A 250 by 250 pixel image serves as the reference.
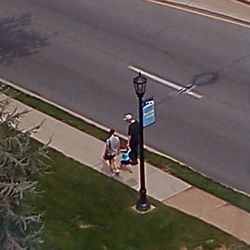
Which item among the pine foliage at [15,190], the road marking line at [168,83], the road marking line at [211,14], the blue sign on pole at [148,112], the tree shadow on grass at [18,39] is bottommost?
the tree shadow on grass at [18,39]

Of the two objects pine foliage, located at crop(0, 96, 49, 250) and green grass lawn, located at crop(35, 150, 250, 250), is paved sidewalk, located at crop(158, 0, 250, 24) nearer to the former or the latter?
green grass lawn, located at crop(35, 150, 250, 250)

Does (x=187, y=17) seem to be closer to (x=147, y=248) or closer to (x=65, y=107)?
(x=65, y=107)

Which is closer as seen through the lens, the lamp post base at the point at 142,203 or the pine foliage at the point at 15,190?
the pine foliage at the point at 15,190

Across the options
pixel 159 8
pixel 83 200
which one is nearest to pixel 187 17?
pixel 159 8

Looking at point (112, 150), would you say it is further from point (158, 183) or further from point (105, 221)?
point (105, 221)

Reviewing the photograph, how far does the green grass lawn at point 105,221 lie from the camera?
19469 mm

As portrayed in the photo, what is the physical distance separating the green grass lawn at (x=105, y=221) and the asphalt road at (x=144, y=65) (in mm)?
1953

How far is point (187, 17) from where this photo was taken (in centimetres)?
2966

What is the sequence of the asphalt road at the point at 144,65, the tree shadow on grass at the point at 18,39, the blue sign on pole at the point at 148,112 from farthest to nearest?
the tree shadow on grass at the point at 18,39 → the asphalt road at the point at 144,65 → the blue sign on pole at the point at 148,112

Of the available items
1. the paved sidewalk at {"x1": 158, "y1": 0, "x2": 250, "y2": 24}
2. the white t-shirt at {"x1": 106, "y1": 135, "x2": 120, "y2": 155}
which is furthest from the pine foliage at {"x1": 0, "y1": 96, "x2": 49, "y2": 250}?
the paved sidewalk at {"x1": 158, "y1": 0, "x2": 250, "y2": 24}

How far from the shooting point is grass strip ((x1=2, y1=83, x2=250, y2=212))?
21.1 m

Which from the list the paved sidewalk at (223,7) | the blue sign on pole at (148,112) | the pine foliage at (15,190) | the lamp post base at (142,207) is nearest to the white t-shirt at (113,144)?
the blue sign on pole at (148,112)

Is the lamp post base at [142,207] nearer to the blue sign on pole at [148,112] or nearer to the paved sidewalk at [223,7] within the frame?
the blue sign on pole at [148,112]

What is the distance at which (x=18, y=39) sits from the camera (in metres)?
28.8
